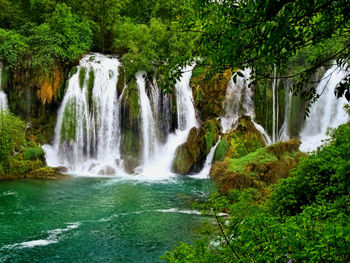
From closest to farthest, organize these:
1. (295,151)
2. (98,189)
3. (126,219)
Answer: (126,219) → (295,151) → (98,189)

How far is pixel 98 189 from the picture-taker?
16.8 m

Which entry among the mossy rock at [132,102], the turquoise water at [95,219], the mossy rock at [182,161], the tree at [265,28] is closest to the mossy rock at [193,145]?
the mossy rock at [182,161]

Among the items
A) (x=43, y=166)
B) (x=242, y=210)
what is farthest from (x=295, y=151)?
(x=43, y=166)

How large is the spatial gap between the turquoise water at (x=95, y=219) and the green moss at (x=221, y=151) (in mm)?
2155

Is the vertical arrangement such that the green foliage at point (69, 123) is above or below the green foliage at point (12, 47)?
below

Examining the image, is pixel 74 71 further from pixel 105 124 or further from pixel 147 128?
pixel 147 128

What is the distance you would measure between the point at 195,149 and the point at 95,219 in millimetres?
10084

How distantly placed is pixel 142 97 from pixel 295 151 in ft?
39.1

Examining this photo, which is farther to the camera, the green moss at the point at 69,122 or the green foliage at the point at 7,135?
the green moss at the point at 69,122

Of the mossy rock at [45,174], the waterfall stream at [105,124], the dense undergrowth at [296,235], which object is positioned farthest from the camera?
the waterfall stream at [105,124]

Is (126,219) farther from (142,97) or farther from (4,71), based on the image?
(4,71)

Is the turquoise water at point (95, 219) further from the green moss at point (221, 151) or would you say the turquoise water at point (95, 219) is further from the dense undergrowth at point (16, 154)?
the green moss at point (221, 151)

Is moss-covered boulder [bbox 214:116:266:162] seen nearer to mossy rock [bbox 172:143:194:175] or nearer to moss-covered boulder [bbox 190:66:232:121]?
mossy rock [bbox 172:143:194:175]

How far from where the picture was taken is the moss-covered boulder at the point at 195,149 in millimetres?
21219
